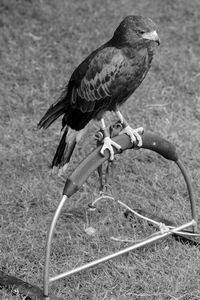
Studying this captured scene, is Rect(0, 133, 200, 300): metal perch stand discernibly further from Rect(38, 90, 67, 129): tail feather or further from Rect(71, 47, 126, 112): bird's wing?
Rect(38, 90, 67, 129): tail feather

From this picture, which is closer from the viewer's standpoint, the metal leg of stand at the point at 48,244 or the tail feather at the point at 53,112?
the metal leg of stand at the point at 48,244

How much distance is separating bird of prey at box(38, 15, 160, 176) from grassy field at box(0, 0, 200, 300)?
0.62 m

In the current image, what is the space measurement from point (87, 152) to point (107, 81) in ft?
5.09

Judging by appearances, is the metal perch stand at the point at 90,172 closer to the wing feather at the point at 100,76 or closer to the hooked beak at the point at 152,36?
the wing feather at the point at 100,76

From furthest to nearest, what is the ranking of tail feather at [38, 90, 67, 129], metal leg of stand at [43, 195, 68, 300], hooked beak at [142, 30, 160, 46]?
tail feather at [38, 90, 67, 129] < hooked beak at [142, 30, 160, 46] < metal leg of stand at [43, 195, 68, 300]

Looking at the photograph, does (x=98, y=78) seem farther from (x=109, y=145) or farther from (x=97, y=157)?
(x=97, y=157)

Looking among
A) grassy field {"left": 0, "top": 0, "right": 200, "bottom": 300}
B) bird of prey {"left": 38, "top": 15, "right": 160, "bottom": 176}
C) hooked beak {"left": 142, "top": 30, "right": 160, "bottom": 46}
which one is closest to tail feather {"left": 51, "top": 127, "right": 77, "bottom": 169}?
bird of prey {"left": 38, "top": 15, "right": 160, "bottom": 176}

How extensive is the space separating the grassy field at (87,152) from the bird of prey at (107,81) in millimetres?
623

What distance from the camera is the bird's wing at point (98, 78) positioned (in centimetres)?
331

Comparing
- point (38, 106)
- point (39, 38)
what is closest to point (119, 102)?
point (38, 106)

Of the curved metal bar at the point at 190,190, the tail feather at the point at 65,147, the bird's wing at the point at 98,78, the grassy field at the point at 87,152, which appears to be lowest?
the grassy field at the point at 87,152

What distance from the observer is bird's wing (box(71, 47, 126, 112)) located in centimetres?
331

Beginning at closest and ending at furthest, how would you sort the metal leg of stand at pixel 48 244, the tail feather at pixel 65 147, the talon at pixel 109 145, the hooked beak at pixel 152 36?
the metal leg of stand at pixel 48 244
the talon at pixel 109 145
the hooked beak at pixel 152 36
the tail feather at pixel 65 147

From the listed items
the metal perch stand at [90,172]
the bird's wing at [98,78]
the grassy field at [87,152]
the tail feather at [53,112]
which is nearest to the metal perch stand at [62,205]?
the metal perch stand at [90,172]
